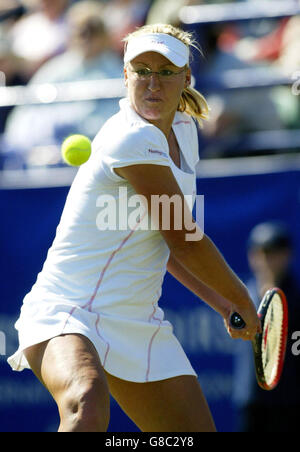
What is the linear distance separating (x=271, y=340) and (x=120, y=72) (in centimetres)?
312

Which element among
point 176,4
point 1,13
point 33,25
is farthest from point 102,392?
point 1,13

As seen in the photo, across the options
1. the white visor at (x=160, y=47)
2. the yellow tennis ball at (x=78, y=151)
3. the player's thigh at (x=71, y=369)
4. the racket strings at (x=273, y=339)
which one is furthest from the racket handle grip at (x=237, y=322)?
the white visor at (x=160, y=47)

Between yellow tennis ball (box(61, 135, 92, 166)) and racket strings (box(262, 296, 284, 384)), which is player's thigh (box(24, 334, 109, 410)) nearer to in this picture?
yellow tennis ball (box(61, 135, 92, 166))

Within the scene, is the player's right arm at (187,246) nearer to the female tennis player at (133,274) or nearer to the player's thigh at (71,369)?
the female tennis player at (133,274)

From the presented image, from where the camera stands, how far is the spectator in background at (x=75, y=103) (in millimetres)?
5984

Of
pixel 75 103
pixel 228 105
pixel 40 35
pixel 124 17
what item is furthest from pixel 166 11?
pixel 40 35

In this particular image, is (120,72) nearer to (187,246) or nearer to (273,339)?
(273,339)

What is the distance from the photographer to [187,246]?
2.99 metres

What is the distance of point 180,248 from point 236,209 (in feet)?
9.20

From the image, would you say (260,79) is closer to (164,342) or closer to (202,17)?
(202,17)

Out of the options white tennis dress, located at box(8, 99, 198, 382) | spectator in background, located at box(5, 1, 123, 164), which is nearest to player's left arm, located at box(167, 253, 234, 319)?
white tennis dress, located at box(8, 99, 198, 382)

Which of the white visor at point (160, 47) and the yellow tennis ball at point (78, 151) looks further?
the yellow tennis ball at point (78, 151)

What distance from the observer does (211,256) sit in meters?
3.01

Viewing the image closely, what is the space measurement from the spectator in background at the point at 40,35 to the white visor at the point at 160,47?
4079 mm
